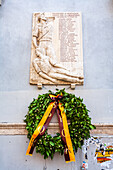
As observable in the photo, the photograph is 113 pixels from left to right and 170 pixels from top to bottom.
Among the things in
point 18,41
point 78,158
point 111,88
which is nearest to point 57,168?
point 78,158

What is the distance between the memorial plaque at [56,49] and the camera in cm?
482

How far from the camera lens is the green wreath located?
396 centimetres

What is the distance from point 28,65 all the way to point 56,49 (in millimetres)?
837

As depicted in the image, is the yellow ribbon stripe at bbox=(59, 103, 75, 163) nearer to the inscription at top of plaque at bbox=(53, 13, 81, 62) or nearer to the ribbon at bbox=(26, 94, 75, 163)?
the ribbon at bbox=(26, 94, 75, 163)

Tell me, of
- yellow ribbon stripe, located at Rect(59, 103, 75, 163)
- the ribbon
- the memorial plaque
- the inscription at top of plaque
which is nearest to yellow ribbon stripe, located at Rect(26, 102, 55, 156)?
the ribbon

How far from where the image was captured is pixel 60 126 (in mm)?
4164

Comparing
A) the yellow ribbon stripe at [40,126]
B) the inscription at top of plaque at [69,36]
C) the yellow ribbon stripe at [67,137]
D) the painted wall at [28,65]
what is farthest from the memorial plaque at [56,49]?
the yellow ribbon stripe at [67,137]

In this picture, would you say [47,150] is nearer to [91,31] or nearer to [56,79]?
[56,79]

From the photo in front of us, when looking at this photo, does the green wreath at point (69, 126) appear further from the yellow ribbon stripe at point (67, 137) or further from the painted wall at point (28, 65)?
the painted wall at point (28, 65)

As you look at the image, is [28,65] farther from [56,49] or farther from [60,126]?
[60,126]

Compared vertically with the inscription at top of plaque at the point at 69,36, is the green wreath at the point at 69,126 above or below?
below

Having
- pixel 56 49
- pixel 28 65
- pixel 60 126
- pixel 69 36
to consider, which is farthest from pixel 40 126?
pixel 69 36

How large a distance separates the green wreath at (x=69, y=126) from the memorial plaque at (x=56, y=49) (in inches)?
22.6

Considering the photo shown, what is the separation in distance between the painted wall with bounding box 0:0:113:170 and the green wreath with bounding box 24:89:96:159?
38 cm
